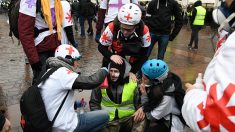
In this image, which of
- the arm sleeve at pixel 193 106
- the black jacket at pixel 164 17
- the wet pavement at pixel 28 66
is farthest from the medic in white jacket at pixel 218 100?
the black jacket at pixel 164 17

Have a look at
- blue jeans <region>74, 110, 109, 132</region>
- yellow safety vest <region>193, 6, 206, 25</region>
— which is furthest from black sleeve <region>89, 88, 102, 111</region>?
yellow safety vest <region>193, 6, 206, 25</region>

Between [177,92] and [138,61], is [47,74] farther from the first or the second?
[138,61]

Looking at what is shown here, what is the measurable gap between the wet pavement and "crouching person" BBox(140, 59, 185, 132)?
6.23 ft

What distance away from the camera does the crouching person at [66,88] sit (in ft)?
9.75

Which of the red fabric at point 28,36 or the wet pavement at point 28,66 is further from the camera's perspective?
the wet pavement at point 28,66

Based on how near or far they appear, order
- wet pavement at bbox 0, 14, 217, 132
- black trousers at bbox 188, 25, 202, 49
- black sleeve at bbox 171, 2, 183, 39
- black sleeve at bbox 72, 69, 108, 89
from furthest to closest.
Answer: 1. black trousers at bbox 188, 25, 202, 49
2. black sleeve at bbox 171, 2, 183, 39
3. wet pavement at bbox 0, 14, 217, 132
4. black sleeve at bbox 72, 69, 108, 89

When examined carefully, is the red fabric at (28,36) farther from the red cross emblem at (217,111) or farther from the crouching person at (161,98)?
the red cross emblem at (217,111)

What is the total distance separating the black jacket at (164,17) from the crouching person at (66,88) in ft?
9.81

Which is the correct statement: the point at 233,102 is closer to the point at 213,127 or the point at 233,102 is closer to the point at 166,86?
the point at 213,127

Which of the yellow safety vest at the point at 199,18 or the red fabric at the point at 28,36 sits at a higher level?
the red fabric at the point at 28,36

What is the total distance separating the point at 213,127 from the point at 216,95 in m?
0.13

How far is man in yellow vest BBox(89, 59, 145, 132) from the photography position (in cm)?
378

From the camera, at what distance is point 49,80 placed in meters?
2.98

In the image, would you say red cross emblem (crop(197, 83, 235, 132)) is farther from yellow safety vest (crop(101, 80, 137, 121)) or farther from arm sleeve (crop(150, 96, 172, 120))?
yellow safety vest (crop(101, 80, 137, 121))
